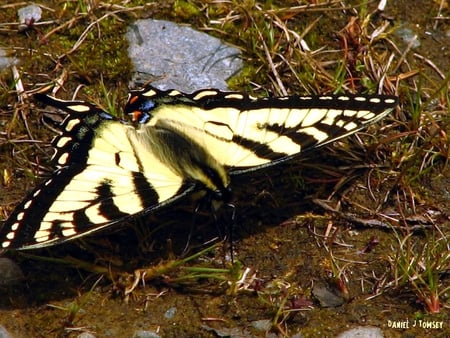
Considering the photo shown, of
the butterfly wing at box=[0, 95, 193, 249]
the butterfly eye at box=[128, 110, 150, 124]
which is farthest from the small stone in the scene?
the butterfly eye at box=[128, 110, 150, 124]

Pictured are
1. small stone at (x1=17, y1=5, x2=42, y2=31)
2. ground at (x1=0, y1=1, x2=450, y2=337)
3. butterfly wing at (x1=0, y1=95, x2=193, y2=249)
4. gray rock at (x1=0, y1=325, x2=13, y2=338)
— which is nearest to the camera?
butterfly wing at (x1=0, y1=95, x2=193, y2=249)

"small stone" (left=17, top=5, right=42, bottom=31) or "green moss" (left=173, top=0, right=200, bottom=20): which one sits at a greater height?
"small stone" (left=17, top=5, right=42, bottom=31)

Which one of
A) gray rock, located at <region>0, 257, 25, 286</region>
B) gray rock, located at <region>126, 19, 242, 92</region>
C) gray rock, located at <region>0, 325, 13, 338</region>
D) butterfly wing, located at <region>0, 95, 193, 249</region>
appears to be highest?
gray rock, located at <region>126, 19, 242, 92</region>

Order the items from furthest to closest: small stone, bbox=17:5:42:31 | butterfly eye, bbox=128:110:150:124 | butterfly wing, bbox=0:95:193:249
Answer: small stone, bbox=17:5:42:31
butterfly eye, bbox=128:110:150:124
butterfly wing, bbox=0:95:193:249

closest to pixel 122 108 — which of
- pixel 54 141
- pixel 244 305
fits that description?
pixel 54 141

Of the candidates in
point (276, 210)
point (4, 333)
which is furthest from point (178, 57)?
point (4, 333)

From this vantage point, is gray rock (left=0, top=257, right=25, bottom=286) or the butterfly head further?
the butterfly head

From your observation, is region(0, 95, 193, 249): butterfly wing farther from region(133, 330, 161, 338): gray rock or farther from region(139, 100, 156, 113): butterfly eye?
region(133, 330, 161, 338): gray rock

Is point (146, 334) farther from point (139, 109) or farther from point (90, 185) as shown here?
point (139, 109)
